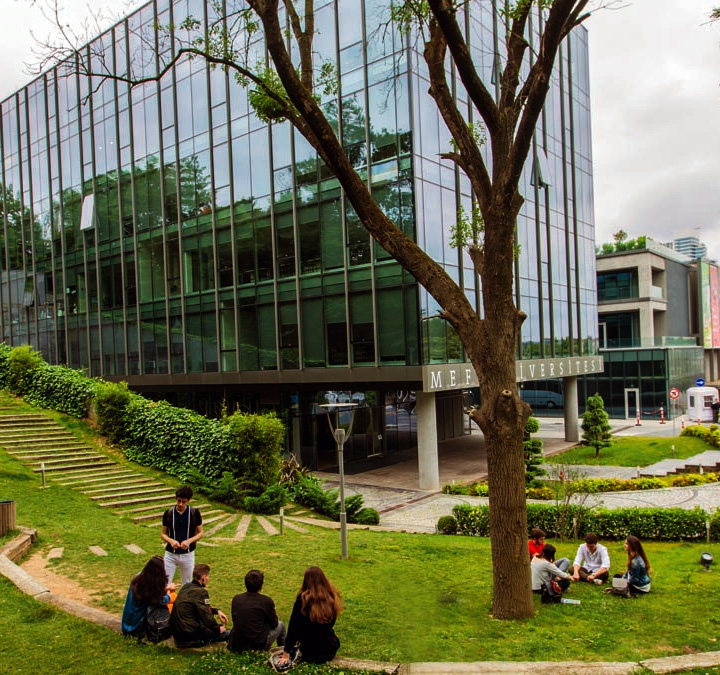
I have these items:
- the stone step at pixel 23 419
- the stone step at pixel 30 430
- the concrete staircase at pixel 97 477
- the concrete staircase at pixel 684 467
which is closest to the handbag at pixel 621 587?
the concrete staircase at pixel 97 477

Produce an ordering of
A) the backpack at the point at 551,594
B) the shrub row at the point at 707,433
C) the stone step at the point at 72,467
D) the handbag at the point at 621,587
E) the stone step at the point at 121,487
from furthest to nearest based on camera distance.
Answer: the shrub row at the point at 707,433
the stone step at the point at 72,467
the stone step at the point at 121,487
the handbag at the point at 621,587
the backpack at the point at 551,594

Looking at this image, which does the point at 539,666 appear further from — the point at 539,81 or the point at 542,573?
the point at 539,81

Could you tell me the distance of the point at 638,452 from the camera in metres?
30.8

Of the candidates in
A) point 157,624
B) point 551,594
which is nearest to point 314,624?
point 157,624

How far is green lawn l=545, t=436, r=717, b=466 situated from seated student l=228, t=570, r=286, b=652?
905 inches

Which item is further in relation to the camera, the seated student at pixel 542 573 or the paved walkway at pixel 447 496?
the paved walkway at pixel 447 496

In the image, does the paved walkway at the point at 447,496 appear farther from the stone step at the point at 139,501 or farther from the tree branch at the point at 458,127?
the tree branch at the point at 458,127

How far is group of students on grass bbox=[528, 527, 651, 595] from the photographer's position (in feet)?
30.8

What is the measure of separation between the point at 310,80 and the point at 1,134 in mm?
44052

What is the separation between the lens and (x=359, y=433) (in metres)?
31.8

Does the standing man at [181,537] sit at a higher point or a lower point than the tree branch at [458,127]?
lower

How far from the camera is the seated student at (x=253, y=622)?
21.2 feet

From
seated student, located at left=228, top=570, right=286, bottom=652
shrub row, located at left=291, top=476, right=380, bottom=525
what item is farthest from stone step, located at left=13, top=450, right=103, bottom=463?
seated student, located at left=228, top=570, right=286, bottom=652

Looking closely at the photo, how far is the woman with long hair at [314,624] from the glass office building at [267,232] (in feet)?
54.7
